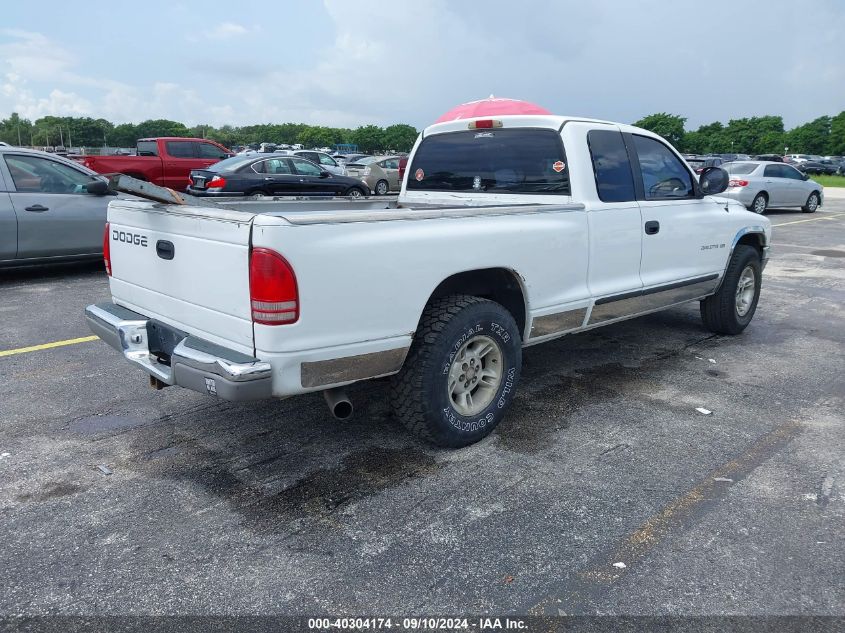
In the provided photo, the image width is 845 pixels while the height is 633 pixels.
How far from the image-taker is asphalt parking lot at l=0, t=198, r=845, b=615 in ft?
8.84

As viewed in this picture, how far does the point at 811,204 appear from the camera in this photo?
68.5 ft

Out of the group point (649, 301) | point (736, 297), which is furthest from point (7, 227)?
point (736, 297)

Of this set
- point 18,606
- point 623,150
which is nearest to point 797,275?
point 623,150


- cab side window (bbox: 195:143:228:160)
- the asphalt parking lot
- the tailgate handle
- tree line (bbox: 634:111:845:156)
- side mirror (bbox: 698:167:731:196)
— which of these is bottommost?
the asphalt parking lot

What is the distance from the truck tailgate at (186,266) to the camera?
10.3 ft

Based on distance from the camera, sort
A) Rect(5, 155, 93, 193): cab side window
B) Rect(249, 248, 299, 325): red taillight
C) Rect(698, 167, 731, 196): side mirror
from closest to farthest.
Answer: Rect(249, 248, 299, 325): red taillight → Rect(698, 167, 731, 196): side mirror → Rect(5, 155, 93, 193): cab side window

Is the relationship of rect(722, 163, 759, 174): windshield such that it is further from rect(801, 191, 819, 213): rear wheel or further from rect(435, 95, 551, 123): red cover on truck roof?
rect(435, 95, 551, 123): red cover on truck roof

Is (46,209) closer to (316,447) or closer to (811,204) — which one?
(316,447)

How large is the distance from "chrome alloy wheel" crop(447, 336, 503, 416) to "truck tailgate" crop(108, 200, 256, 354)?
1.22 meters

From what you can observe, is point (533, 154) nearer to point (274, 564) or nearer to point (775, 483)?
point (775, 483)

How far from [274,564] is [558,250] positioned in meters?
2.44

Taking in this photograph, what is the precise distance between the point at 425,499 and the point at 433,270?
1.13 meters

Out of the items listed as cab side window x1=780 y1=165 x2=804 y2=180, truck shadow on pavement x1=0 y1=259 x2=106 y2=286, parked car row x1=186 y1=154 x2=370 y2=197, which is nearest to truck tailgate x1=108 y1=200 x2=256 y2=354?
truck shadow on pavement x1=0 y1=259 x2=106 y2=286

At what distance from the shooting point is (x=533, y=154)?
473 centimetres
